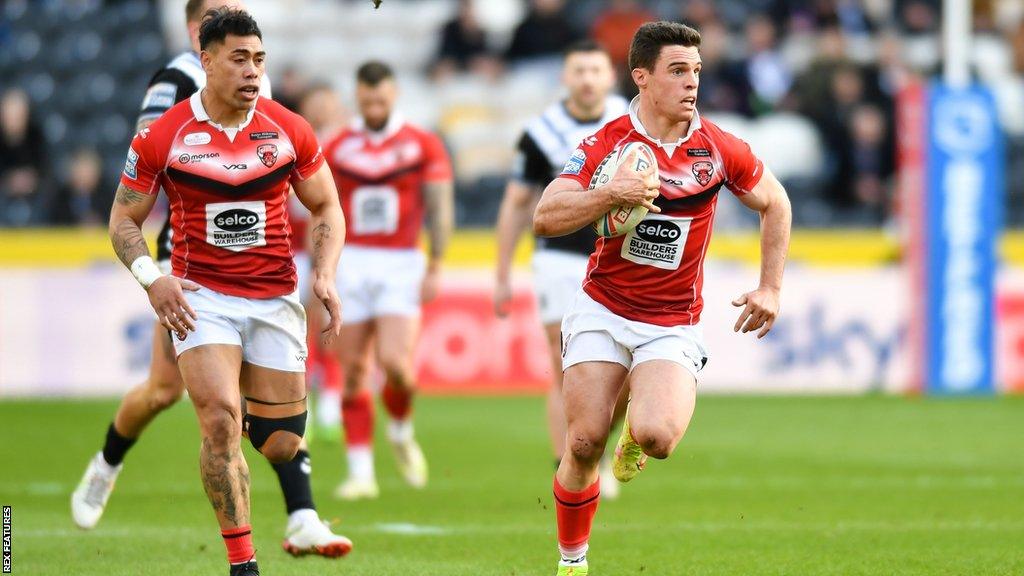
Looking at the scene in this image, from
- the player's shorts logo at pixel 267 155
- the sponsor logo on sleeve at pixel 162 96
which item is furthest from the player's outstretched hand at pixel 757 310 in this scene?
the sponsor logo on sleeve at pixel 162 96

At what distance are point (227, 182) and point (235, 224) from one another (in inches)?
7.5

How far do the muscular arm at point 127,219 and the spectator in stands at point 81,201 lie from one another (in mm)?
11516

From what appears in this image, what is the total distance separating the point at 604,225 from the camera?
6.50 m

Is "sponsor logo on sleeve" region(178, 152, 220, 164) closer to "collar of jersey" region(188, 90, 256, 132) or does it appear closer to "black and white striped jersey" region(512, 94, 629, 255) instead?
"collar of jersey" region(188, 90, 256, 132)

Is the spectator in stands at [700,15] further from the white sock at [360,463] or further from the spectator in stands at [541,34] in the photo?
the white sock at [360,463]

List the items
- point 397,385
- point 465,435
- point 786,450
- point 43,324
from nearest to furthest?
point 397,385 → point 786,450 → point 465,435 → point 43,324

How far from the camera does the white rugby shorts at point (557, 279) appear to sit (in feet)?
31.5

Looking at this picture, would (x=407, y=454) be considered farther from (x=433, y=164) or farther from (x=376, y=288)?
(x=433, y=164)

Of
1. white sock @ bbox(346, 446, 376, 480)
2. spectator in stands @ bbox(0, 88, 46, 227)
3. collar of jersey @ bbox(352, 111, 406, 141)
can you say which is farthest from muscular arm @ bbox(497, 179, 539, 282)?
spectator in stands @ bbox(0, 88, 46, 227)

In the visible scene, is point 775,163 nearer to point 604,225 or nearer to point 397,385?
point 397,385

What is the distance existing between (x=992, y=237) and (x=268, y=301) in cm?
1190

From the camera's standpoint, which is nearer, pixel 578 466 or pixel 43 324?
pixel 578 466

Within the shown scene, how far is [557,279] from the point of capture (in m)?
9.66

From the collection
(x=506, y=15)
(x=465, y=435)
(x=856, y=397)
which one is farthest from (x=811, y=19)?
(x=465, y=435)
